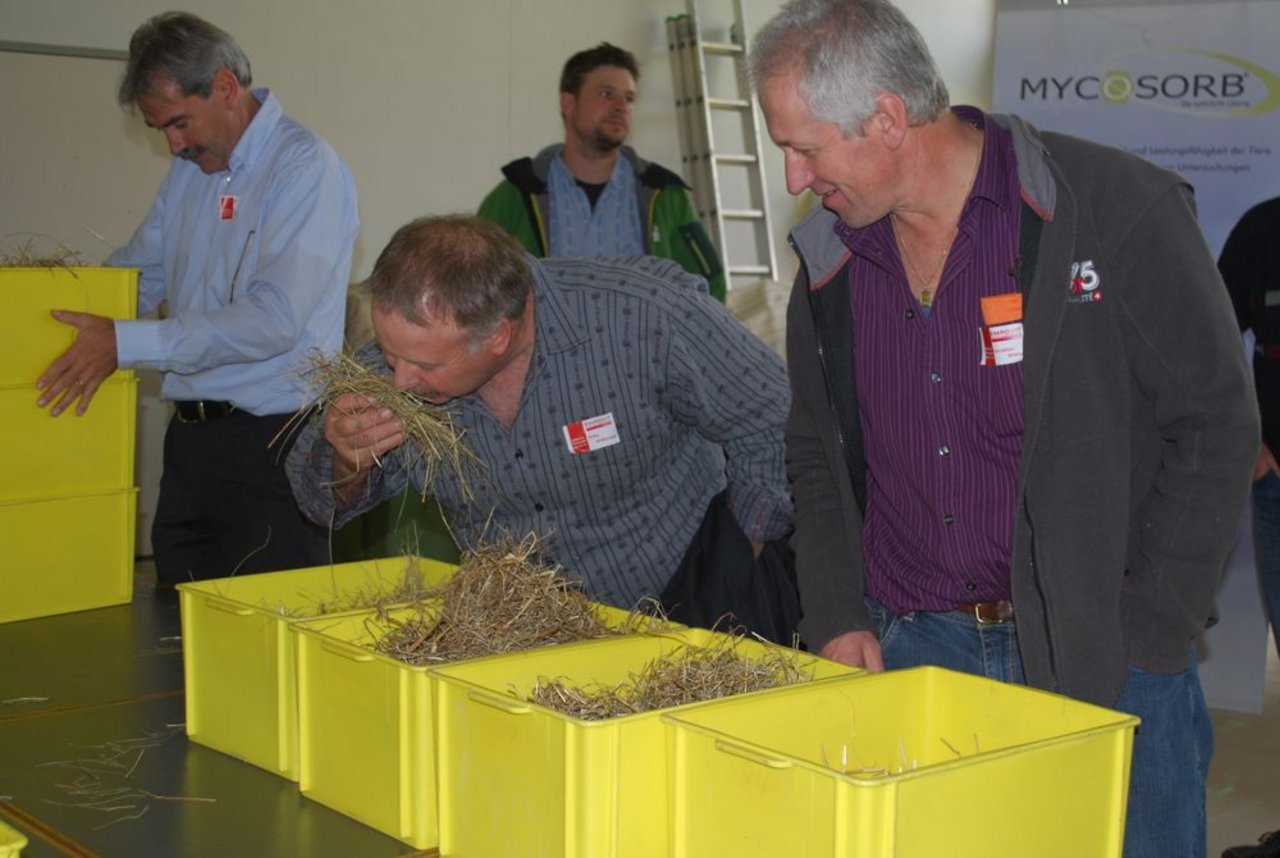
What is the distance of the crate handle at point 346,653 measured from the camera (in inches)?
69.6

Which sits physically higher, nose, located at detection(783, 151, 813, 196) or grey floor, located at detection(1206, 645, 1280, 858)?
nose, located at detection(783, 151, 813, 196)

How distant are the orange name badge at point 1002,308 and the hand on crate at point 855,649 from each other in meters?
0.48

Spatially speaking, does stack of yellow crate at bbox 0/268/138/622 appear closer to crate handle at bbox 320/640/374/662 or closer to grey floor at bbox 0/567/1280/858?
grey floor at bbox 0/567/1280/858

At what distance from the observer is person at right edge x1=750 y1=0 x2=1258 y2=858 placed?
174cm

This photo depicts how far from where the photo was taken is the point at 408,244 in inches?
85.4

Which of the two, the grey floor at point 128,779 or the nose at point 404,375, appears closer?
the grey floor at point 128,779

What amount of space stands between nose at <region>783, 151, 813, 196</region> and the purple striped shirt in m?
0.18

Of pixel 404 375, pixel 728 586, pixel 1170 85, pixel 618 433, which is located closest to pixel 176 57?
pixel 404 375

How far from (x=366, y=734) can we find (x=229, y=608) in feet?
1.26

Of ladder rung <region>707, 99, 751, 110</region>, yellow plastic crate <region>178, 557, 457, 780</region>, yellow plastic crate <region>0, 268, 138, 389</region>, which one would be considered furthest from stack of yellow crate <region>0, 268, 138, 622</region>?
ladder rung <region>707, 99, 751, 110</region>

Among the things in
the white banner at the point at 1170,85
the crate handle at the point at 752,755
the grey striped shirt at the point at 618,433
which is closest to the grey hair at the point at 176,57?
the grey striped shirt at the point at 618,433

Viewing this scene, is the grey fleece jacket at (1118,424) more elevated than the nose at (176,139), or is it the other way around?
the nose at (176,139)

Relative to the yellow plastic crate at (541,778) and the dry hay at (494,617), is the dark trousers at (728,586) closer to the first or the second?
the dry hay at (494,617)

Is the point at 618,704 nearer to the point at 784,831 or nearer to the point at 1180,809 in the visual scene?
the point at 784,831
